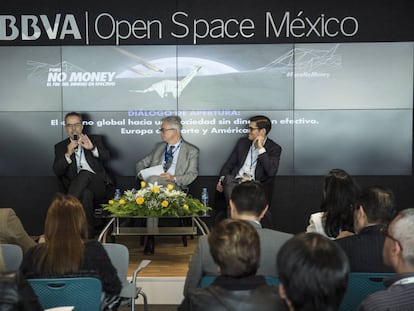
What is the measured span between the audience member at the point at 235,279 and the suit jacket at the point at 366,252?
1.06 m

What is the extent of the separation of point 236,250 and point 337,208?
1.84 metres

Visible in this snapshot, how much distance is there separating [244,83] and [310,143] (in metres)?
1.06

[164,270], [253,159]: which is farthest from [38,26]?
[164,270]

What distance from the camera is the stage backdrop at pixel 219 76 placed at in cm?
708

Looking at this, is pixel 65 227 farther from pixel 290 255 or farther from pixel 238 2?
pixel 238 2

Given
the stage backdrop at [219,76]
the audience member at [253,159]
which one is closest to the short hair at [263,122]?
the audience member at [253,159]

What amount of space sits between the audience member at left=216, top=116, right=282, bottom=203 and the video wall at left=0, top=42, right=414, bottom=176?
0.29 m

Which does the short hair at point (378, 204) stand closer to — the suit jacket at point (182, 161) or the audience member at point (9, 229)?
the audience member at point (9, 229)

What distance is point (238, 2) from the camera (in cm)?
707

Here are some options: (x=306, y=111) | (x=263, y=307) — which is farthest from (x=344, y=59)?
(x=263, y=307)

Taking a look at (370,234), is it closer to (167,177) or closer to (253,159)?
(167,177)

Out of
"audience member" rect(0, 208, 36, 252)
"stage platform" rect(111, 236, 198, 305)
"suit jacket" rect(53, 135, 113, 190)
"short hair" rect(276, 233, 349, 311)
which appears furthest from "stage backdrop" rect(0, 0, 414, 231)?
"short hair" rect(276, 233, 349, 311)

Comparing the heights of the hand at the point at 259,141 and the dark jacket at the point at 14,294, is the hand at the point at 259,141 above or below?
above

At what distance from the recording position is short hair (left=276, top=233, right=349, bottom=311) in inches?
67.2
